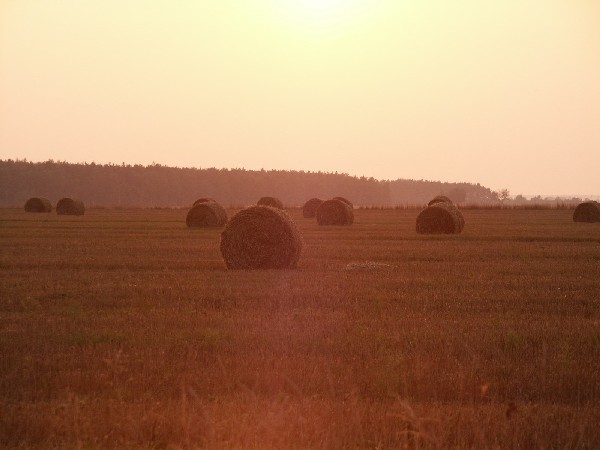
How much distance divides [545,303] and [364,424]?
24.2 feet

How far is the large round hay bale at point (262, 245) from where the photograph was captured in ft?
67.4

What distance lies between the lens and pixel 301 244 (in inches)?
823

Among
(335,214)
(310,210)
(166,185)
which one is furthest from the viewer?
(166,185)

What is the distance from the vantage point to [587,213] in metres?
45.2

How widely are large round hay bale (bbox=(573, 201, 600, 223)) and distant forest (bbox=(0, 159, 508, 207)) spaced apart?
74163mm

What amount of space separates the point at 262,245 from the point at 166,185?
125 metres

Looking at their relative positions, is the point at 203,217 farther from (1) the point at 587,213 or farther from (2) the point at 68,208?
(2) the point at 68,208

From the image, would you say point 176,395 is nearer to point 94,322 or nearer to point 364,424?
point 364,424

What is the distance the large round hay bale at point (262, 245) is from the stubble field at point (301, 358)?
158 cm

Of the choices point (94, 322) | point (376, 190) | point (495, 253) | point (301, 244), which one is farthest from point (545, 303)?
point (376, 190)

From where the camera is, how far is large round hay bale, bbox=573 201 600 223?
45.0 metres

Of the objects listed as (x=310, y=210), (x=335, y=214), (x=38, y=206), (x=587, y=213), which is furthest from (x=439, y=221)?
(x=38, y=206)

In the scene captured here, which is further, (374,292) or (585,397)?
(374,292)

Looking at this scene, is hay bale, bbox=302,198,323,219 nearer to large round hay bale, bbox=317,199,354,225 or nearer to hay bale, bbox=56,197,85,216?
large round hay bale, bbox=317,199,354,225
